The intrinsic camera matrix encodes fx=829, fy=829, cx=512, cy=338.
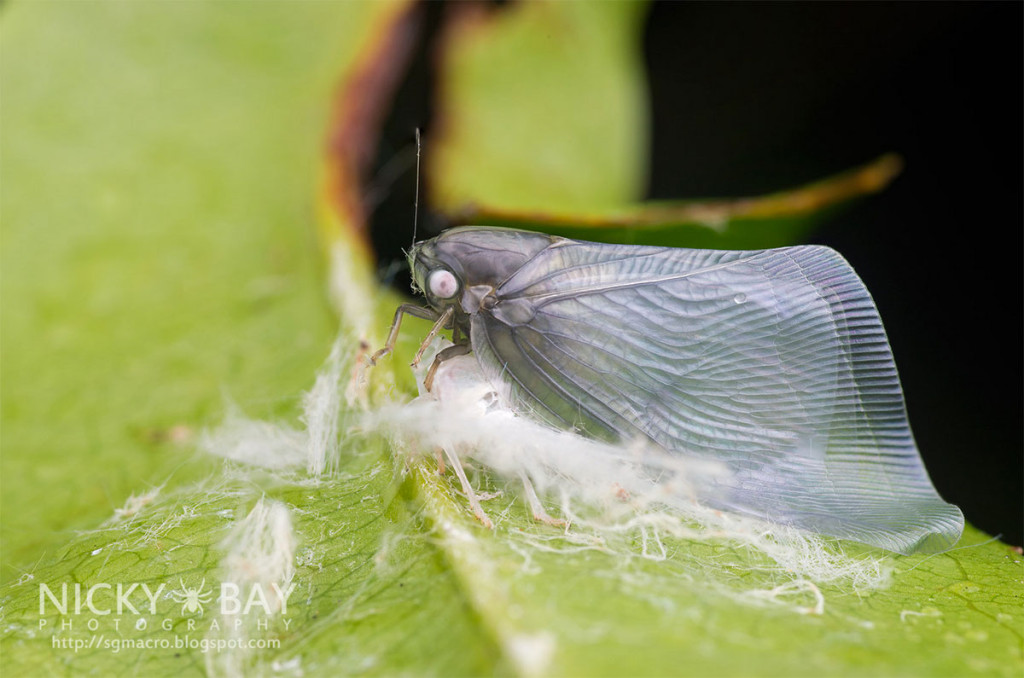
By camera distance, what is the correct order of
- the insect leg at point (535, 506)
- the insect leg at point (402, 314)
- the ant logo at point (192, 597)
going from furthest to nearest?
the insect leg at point (402, 314), the insect leg at point (535, 506), the ant logo at point (192, 597)

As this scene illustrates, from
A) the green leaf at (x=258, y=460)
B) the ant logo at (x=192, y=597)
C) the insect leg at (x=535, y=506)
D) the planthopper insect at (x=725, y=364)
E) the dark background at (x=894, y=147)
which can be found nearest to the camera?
the green leaf at (x=258, y=460)

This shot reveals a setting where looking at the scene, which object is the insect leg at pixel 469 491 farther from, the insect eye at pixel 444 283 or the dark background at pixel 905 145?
the dark background at pixel 905 145

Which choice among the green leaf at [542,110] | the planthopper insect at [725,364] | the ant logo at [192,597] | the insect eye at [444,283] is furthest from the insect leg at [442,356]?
the green leaf at [542,110]

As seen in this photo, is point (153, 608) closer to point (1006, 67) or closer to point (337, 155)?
point (337, 155)

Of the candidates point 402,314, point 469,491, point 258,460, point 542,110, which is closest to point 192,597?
point 258,460

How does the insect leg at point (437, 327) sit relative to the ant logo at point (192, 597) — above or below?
above

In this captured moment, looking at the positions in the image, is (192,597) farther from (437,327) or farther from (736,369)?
(736,369)

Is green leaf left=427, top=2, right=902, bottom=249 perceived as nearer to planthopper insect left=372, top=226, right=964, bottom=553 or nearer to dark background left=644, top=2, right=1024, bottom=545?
dark background left=644, top=2, right=1024, bottom=545

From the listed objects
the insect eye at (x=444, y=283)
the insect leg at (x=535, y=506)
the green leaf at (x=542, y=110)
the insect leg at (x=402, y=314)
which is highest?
the green leaf at (x=542, y=110)
